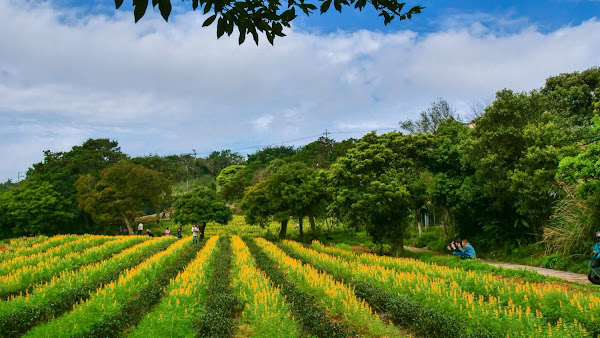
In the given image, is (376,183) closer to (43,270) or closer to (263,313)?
(263,313)

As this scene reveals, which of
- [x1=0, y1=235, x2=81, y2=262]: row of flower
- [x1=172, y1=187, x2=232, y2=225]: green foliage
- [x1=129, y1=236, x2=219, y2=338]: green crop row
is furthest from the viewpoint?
[x1=172, y1=187, x2=232, y2=225]: green foliage

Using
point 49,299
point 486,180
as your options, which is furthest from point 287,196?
point 49,299

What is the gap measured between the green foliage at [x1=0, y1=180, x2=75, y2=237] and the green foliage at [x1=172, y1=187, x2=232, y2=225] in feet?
34.2

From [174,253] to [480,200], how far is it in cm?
1374

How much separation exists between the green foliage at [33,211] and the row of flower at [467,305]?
97.6 ft

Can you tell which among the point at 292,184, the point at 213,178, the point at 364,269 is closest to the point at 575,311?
the point at 364,269

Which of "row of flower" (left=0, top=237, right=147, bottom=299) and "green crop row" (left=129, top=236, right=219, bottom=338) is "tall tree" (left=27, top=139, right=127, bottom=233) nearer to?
"row of flower" (left=0, top=237, right=147, bottom=299)

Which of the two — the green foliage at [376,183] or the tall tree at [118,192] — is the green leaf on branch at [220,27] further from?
the tall tree at [118,192]

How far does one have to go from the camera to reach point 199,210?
30750 mm

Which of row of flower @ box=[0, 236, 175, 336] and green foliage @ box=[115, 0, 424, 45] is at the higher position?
green foliage @ box=[115, 0, 424, 45]

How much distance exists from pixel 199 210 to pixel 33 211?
538 inches

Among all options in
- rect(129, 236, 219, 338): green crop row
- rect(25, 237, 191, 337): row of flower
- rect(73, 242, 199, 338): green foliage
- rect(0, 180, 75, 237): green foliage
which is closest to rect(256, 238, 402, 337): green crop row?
rect(129, 236, 219, 338): green crop row

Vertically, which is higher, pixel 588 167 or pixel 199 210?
pixel 588 167

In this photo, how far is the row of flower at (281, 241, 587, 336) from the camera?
5.23 meters
